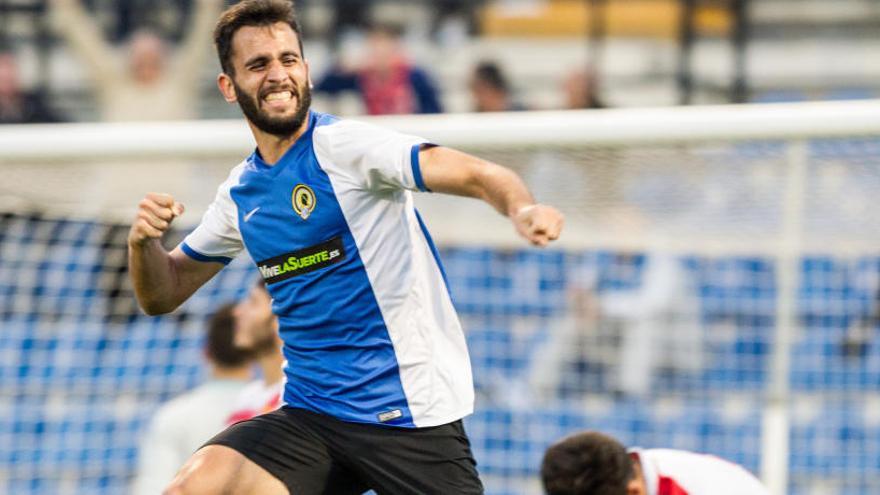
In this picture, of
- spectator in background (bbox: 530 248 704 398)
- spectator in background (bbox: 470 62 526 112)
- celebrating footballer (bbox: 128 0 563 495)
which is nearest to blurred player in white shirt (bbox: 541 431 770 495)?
celebrating footballer (bbox: 128 0 563 495)

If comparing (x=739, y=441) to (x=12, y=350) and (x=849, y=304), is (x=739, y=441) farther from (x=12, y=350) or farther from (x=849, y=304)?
(x=12, y=350)

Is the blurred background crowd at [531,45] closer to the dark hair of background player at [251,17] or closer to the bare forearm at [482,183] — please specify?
the dark hair of background player at [251,17]

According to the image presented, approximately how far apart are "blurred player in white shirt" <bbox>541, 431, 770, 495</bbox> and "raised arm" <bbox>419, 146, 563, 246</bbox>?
1315 mm

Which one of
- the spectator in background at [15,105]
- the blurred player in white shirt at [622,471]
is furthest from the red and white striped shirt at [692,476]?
the spectator in background at [15,105]

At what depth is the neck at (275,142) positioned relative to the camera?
13.9 ft

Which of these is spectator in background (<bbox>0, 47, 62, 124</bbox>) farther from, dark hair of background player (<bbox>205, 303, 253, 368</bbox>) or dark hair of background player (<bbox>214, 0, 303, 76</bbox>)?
dark hair of background player (<bbox>214, 0, 303, 76</bbox>)

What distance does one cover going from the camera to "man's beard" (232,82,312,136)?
418 centimetres

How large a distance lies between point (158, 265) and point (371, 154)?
82 centimetres

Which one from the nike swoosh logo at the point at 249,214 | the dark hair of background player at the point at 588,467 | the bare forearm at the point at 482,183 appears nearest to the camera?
the bare forearm at the point at 482,183

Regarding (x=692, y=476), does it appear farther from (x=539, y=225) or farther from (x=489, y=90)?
(x=489, y=90)

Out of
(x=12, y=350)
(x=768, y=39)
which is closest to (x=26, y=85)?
(x=12, y=350)

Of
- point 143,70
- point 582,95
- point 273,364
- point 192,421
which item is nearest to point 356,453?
point 273,364

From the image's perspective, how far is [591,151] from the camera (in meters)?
6.22

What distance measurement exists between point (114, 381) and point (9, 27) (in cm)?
512
